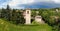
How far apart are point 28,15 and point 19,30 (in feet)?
19.1

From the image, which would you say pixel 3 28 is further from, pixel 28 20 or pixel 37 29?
pixel 28 20

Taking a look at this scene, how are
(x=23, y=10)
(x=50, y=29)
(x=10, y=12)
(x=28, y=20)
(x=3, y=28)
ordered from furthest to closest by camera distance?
(x=23, y=10) < (x=10, y=12) < (x=28, y=20) < (x=50, y=29) < (x=3, y=28)

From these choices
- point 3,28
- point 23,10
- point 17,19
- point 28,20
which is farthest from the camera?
point 23,10

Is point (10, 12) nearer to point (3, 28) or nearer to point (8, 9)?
point (8, 9)

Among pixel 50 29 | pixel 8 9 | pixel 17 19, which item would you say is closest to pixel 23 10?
pixel 8 9

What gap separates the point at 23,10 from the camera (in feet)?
66.0

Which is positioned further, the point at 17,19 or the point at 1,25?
the point at 17,19

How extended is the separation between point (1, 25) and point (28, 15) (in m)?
5.67

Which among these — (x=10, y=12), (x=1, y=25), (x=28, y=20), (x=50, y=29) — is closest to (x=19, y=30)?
(x=1, y=25)

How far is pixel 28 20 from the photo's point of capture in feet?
58.0

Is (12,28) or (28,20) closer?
(12,28)

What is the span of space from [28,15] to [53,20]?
2.72m

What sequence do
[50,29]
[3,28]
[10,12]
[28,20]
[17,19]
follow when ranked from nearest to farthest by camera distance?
1. [3,28]
2. [50,29]
3. [17,19]
4. [28,20]
5. [10,12]

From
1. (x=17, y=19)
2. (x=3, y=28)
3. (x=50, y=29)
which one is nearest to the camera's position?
(x=3, y=28)
